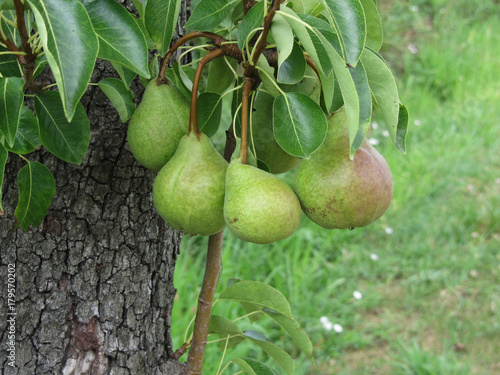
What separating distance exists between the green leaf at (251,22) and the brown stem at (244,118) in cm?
6

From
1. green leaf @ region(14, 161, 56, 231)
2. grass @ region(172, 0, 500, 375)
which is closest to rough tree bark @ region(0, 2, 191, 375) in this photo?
green leaf @ region(14, 161, 56, 231)

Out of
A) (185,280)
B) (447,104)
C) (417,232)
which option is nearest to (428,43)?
(447,104)

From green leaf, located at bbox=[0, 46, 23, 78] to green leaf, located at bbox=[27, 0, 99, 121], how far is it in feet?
0.93

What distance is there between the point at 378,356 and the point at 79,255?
1917 mm

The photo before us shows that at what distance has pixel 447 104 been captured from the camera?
14.0ft

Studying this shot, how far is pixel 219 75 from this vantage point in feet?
3.51

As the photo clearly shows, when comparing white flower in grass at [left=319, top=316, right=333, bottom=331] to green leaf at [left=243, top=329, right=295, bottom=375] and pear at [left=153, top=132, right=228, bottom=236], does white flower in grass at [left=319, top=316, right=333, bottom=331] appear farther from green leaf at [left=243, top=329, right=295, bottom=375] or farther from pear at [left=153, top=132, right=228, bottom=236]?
pear at [left=153, top=132, right=228, bottom=236]

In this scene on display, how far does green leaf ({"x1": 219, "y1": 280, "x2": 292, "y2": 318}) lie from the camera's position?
1.10m

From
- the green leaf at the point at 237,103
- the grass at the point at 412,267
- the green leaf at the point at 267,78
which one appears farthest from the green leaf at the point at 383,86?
the grass at the point at 412,267

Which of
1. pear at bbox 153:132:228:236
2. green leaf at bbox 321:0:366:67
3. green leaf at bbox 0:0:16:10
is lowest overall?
pear at bbox 153:132:228:236

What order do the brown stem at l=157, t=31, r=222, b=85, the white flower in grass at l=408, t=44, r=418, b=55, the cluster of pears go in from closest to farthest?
the cluster of pears
the brown stem at l=157, t=31, r=222, b=85
the white flower in grass at l=408, t=44, r=418, b=55

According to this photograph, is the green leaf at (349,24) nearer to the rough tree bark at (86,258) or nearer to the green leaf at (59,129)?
the green leaf at (59,129)

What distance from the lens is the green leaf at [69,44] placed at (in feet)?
2.01

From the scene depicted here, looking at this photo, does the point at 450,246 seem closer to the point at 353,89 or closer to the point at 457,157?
the point at 457,157
